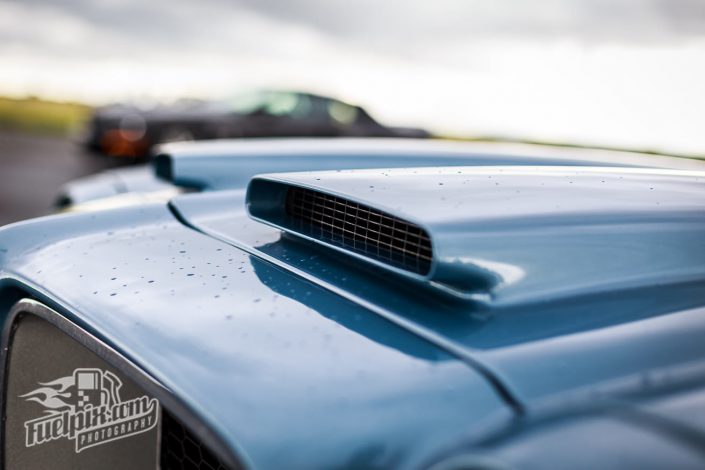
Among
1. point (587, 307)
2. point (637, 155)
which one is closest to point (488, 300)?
point (587, 307)

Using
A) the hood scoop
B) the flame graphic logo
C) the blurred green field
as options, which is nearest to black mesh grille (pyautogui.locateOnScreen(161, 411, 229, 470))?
the flame graphic logo

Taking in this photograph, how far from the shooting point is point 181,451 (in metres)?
1.39

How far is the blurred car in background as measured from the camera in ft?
29.8

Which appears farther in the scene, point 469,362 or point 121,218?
point 121,218

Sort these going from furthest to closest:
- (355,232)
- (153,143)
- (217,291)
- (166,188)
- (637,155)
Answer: (153,143) < (637,155) < (166,188) < (355,232) < (217,291)

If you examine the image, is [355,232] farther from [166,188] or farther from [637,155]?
[637,155]

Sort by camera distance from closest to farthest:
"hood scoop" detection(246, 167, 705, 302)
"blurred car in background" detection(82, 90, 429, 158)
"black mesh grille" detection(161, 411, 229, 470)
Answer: "hood scoop" detection(246, 167, 705, 302) < "black mesh grille" detection(161, 411, 229, 470) < "blurred car in background" detection(82, 90, 429, 158)

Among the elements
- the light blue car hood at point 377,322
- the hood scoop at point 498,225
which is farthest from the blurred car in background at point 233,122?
the light blue car hood at point 377,322

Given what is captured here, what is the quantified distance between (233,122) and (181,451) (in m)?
8.04

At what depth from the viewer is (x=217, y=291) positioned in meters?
1.20

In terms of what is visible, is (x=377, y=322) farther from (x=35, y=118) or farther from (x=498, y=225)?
(x=35, y=118)

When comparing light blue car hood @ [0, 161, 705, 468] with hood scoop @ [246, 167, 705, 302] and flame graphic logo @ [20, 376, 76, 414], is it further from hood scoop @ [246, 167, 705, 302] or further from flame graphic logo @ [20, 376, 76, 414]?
flame graphic logo @ [20, 376, 76, 414]

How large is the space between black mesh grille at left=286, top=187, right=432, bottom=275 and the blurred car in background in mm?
7631

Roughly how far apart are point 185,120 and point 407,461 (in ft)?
28.6
